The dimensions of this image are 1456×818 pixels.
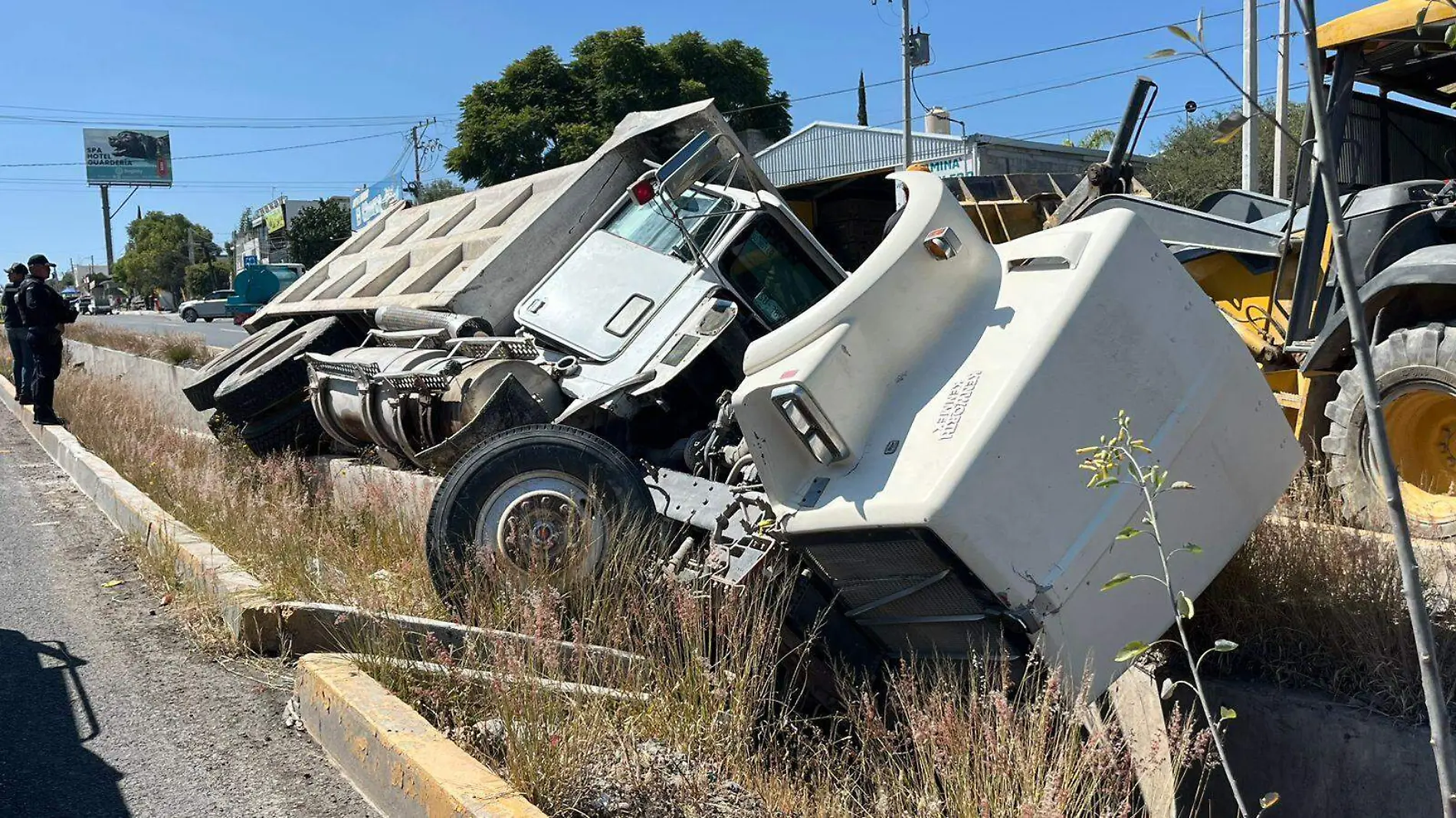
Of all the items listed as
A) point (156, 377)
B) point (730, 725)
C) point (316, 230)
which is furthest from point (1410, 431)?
point (316, 230)

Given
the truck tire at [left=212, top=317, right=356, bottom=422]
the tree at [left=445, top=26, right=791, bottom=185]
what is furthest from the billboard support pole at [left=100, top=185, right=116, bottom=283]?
the truck tire at [left=212, top=317, right=356, bottom=422]

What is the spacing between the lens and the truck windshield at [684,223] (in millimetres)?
6336

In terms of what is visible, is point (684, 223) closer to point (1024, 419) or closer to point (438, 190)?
point (1024, 419)

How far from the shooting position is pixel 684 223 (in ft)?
20.6

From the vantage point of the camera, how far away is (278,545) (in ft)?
18.5

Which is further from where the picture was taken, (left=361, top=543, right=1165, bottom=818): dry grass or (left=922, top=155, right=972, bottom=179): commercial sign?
(left=922, top=155, right=972, bottom=179): commercial sign

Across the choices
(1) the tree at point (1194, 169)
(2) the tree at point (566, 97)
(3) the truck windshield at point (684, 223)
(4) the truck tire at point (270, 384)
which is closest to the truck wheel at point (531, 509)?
(3) the truck windshield at point (684, 223)

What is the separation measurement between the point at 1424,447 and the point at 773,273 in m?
3.19

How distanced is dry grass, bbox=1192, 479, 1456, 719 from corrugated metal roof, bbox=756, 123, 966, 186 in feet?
111

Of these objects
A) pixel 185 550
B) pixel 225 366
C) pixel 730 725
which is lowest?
pixel 730 725

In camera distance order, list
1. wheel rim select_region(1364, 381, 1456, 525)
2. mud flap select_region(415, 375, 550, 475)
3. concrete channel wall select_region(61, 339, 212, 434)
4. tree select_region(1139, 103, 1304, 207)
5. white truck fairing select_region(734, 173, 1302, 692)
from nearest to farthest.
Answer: white truck fairing select_region(734, 173, 1302, 692) < wheel rim select_region(1364, 381, 1456, 525) < mud flap select_region(415, 375, 550, 475) < concrete channel wall select_region(61, 339, 212, 434) < tree select_region(1139, 103, 1304, 207)

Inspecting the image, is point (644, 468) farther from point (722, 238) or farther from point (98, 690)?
point (98, 690)

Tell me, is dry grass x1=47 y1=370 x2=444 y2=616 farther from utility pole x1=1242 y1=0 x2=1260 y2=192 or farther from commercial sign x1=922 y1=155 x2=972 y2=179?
commercial sign x1=922 y1=155 x2=972 y2=179

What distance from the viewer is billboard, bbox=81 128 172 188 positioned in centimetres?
8606
